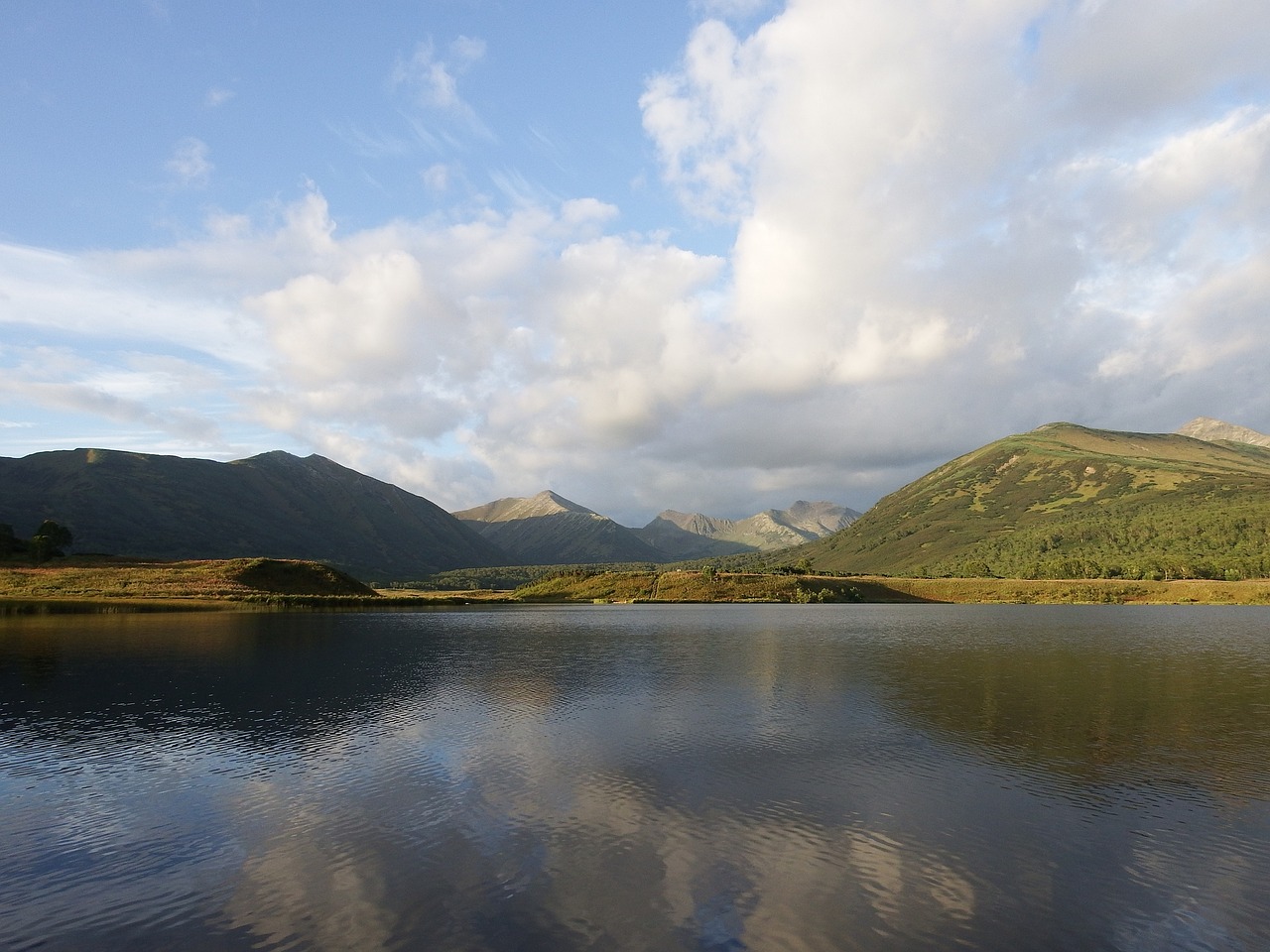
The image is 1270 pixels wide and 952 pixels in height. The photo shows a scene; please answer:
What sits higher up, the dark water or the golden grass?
the golden grass

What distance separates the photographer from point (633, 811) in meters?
30.1

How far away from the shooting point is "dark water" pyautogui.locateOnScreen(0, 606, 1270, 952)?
2064 centimetres

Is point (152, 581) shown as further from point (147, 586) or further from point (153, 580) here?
point (147, 586)

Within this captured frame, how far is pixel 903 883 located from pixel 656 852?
8.67m

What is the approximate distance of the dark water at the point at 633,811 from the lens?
20.6 meters

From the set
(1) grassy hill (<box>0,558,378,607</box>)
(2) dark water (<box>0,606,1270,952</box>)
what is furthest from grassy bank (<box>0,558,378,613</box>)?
(2) dark water (<box>0,606,1270,952</box>)

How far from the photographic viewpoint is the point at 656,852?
25578mm

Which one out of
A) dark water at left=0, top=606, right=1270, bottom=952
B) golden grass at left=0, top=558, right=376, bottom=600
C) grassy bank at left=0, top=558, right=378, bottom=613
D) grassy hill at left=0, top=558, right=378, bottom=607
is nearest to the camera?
dark water at left=0, top=606, right=1270, bottom=952

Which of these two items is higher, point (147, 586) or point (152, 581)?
point (152, 581)

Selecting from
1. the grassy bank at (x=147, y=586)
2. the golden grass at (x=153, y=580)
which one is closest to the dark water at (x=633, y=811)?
the grassy bank at (x=147, y=586)

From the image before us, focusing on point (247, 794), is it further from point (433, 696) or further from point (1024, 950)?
point (1024, 950)

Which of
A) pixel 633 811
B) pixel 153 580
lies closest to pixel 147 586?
pixel 153 580

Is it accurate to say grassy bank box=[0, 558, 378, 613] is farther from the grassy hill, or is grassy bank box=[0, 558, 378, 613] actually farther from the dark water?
the dark water

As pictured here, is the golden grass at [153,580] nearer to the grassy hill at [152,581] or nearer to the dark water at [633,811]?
the grassy hill at [152,581]
